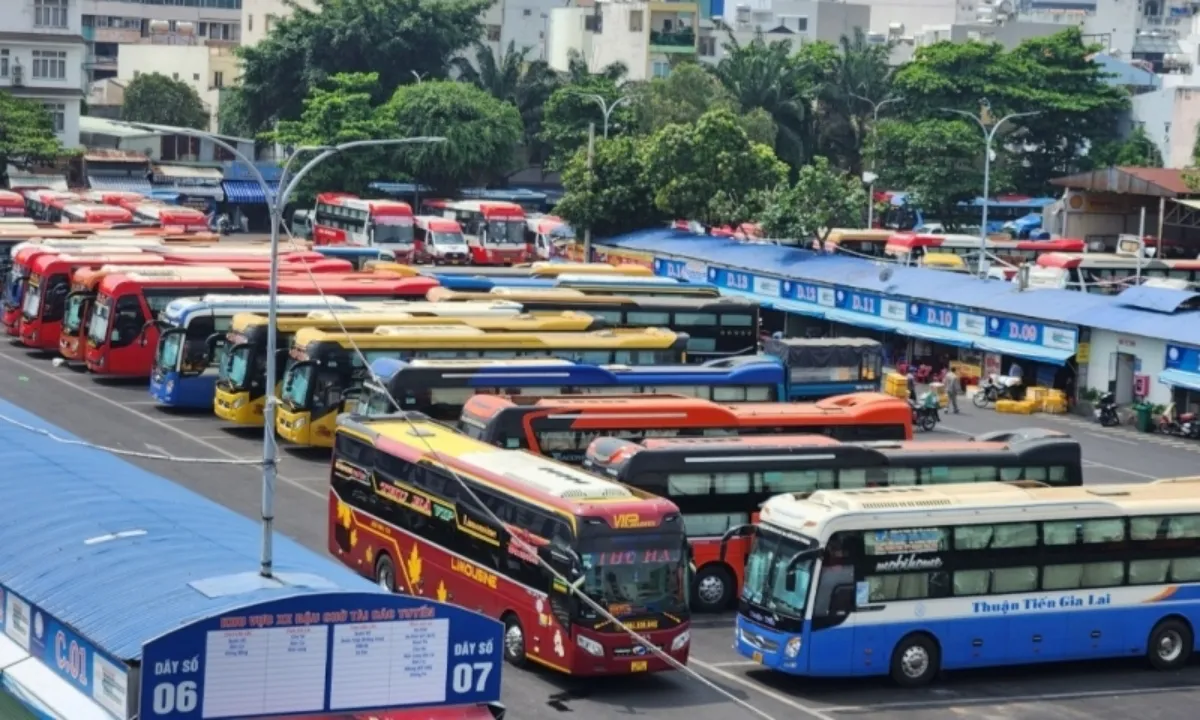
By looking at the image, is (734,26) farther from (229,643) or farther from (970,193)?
(229,643)

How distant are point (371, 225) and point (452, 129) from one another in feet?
44.0

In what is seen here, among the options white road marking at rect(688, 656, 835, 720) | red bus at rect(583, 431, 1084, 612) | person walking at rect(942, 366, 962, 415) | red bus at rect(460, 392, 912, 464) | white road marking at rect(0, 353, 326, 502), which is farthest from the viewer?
person walking at rect(942, 366, 962, 415)

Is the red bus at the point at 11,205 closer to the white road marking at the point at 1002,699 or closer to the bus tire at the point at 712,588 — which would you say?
the bus tire at the point at 712,588

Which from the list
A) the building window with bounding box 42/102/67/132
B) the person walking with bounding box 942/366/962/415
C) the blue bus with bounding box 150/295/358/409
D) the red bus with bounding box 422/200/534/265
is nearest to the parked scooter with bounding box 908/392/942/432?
the person walking with bounding box 942/366/962/415

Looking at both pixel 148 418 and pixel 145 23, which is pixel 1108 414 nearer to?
pixel 148 418

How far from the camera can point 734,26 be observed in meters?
111

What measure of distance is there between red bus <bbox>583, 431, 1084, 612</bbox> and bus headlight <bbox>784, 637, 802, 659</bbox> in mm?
3171

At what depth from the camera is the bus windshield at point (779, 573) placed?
2264cm

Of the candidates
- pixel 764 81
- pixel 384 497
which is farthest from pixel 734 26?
pixel 384 497

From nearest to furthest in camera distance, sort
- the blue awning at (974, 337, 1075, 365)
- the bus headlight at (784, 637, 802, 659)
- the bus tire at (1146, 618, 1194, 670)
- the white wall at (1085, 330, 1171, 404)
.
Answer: the bus headlight at (784, 637, 802, 659)
the bus tire at (1146, 618, 1194, 670)
the white wall at (1085, 330, 1171, 404)
the blue awning at (974, 337, 1075, 365)

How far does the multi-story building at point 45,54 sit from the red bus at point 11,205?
1265cm

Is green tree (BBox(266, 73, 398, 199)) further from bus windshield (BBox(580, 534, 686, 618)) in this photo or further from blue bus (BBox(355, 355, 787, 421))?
bus windshield (BBox(580, 534, 686, 618))

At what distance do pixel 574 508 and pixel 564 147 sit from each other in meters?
65.8

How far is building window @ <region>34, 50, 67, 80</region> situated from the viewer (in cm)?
8344
